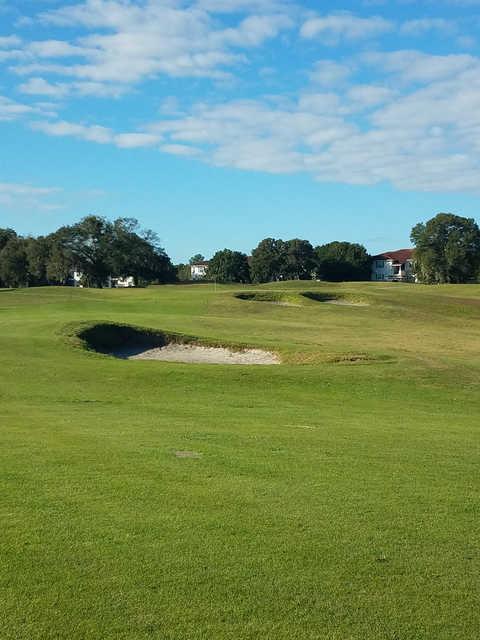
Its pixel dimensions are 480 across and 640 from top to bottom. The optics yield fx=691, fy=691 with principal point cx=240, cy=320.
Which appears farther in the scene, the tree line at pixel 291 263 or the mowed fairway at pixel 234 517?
the tree line at pixel 291 263

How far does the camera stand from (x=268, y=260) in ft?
531

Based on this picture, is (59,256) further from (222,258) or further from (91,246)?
(222,258)

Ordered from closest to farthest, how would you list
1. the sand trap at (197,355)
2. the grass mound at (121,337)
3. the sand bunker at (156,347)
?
the sand trap at (197,355) < the sand bunker at (156,347) < the grass mound at (121,337)

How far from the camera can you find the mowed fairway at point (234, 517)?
5.56 meters

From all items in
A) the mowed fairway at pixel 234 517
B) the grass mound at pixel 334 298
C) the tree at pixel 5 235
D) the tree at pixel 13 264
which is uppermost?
the tree at pixel 5 235

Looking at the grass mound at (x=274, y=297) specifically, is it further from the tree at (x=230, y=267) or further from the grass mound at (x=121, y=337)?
the tree at (x=230, y=267)

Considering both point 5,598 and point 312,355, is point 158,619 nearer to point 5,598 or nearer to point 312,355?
point 5,598

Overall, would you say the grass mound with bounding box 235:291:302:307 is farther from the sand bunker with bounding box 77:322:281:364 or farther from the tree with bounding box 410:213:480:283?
the tree with bounding box 410:213:480:283

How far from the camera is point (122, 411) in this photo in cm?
1684

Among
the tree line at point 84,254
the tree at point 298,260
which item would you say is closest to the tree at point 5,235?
the tree line at point 84,254

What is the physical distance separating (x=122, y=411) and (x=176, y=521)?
31.5 ft

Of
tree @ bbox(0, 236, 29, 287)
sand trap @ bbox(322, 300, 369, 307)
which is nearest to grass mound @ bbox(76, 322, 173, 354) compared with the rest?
sand trap @ bbox(322, 300, 369, 307)

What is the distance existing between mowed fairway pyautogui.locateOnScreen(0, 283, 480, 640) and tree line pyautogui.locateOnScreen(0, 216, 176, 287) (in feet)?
335

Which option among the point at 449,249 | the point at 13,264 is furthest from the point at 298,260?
the point at 13,264
